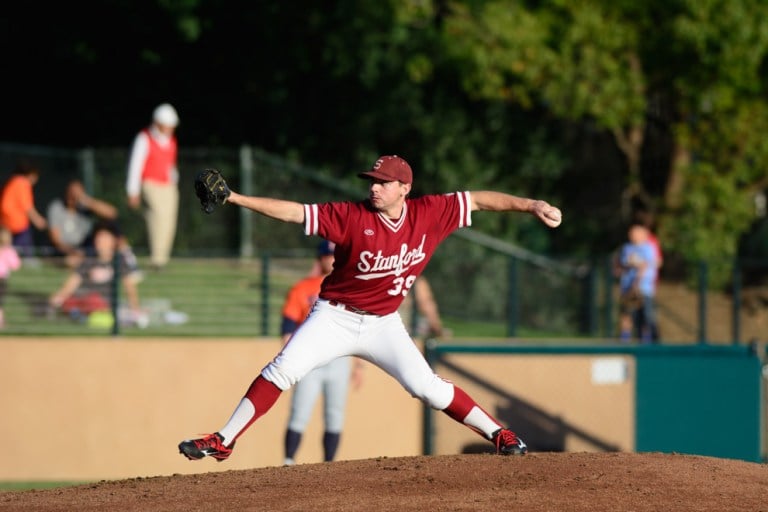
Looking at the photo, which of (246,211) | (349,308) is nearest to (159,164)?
(246,211)

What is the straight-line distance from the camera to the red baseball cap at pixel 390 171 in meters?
8.95

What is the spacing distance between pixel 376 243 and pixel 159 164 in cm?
897

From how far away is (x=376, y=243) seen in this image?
9.05m

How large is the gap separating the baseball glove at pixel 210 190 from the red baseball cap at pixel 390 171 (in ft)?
2.81

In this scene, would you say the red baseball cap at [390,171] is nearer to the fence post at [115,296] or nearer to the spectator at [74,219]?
the fence post at [115,296]

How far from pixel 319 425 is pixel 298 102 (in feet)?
34.7

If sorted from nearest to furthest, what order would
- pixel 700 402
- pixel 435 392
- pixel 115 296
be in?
pixel 435 392 < pixel 700 402 < pixel 115 296

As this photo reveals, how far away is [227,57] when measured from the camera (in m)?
24.5

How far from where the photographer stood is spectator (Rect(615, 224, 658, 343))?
17.1 metres

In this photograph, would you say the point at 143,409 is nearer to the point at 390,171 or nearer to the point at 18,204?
the point at 18,204

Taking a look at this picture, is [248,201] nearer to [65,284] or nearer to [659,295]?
[65,284]

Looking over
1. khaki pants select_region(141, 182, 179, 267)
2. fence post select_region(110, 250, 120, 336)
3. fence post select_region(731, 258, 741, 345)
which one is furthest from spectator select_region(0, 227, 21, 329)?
fence post select_region(731, 258, 741, 345)

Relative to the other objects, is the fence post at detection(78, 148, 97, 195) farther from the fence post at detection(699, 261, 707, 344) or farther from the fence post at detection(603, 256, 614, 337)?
the fence post at detection(699, 261, 707, 344)

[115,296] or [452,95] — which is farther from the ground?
[452,95]
